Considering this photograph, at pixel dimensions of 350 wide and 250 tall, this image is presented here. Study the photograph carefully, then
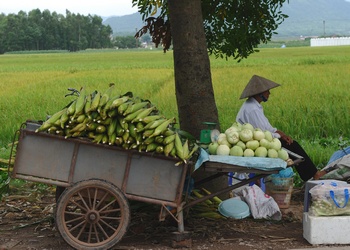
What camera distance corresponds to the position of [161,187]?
18.7ft

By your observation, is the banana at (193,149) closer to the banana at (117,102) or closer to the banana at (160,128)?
the banana at (160,128)

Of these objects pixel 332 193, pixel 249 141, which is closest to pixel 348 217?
pixel 332 193

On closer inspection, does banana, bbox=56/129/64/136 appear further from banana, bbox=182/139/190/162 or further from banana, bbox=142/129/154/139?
banana, bbox=182/139/190/162

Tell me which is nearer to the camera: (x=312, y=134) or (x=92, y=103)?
(x=92, y=103)

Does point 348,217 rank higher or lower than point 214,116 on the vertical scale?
lower

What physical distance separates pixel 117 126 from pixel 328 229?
2.07m

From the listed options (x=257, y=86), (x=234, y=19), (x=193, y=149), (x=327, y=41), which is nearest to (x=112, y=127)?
(x=193, y=149)

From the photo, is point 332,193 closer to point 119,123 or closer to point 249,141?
point 249,141

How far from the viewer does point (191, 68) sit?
23.7ft

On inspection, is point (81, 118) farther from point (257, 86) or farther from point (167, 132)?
point (257, 86)

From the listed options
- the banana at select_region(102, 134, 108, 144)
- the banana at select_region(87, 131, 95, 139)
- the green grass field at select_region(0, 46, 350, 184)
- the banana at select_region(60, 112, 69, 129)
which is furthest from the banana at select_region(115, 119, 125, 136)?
the green grass field at select_region(0, 46, 350, 184)

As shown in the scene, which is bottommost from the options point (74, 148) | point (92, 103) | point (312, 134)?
point (312, 134)

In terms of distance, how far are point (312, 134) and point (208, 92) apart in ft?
17.6

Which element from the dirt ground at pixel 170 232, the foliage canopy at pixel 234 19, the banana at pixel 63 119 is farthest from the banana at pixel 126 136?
the foliage canopy at pixel 234 19
